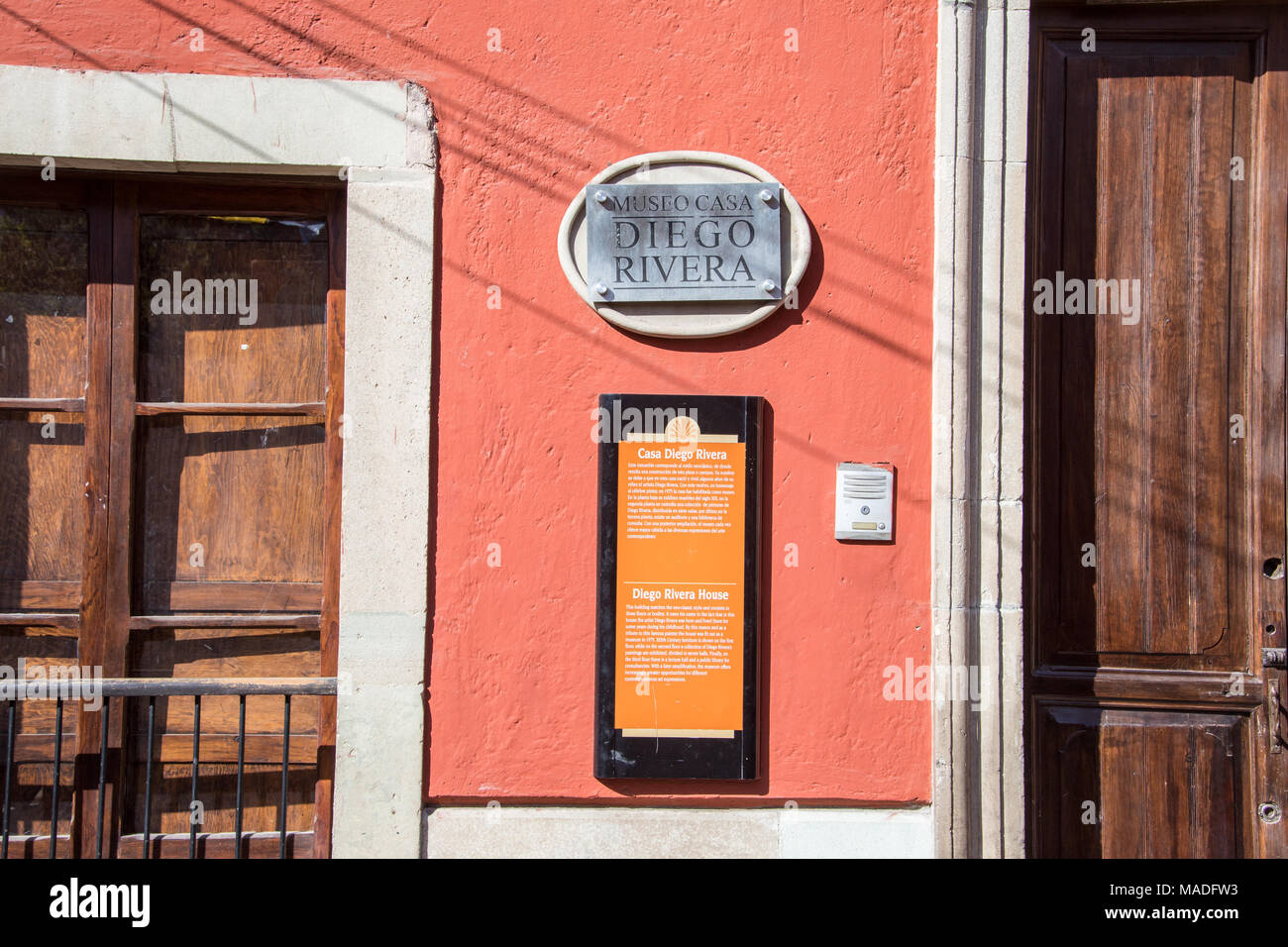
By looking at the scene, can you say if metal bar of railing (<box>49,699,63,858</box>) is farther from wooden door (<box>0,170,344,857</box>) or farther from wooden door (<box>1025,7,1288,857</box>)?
wooden door (<box>1025,7,1288,857</box>)

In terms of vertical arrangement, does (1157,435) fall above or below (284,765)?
above

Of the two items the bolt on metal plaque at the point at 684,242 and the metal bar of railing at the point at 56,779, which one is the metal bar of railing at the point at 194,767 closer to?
the metal bar of railing at the point at 56,779

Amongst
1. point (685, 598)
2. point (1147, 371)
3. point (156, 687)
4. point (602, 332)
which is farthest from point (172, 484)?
point (1147, 371)

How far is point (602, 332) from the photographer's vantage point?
2896 mm

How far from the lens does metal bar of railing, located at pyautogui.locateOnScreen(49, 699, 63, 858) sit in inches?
106

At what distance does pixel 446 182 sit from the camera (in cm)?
290

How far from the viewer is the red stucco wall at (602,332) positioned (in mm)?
2844

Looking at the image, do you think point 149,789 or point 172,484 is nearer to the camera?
point 149,789

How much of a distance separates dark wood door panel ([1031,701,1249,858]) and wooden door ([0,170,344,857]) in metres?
2.53

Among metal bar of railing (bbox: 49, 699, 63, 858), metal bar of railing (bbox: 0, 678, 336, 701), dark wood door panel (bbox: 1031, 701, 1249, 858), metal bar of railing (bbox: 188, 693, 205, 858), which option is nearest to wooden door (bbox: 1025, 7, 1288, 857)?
dark wood door panel (bbox: 1031, 701, 1249, 858)

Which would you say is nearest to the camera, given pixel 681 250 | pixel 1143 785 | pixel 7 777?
pixel 7 777

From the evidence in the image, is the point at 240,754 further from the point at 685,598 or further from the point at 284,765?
the point at 685,598

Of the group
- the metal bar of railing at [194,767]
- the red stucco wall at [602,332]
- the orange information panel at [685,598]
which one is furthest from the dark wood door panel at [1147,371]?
the metal bar of railing at [194,767]

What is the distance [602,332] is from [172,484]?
160 centimetres
